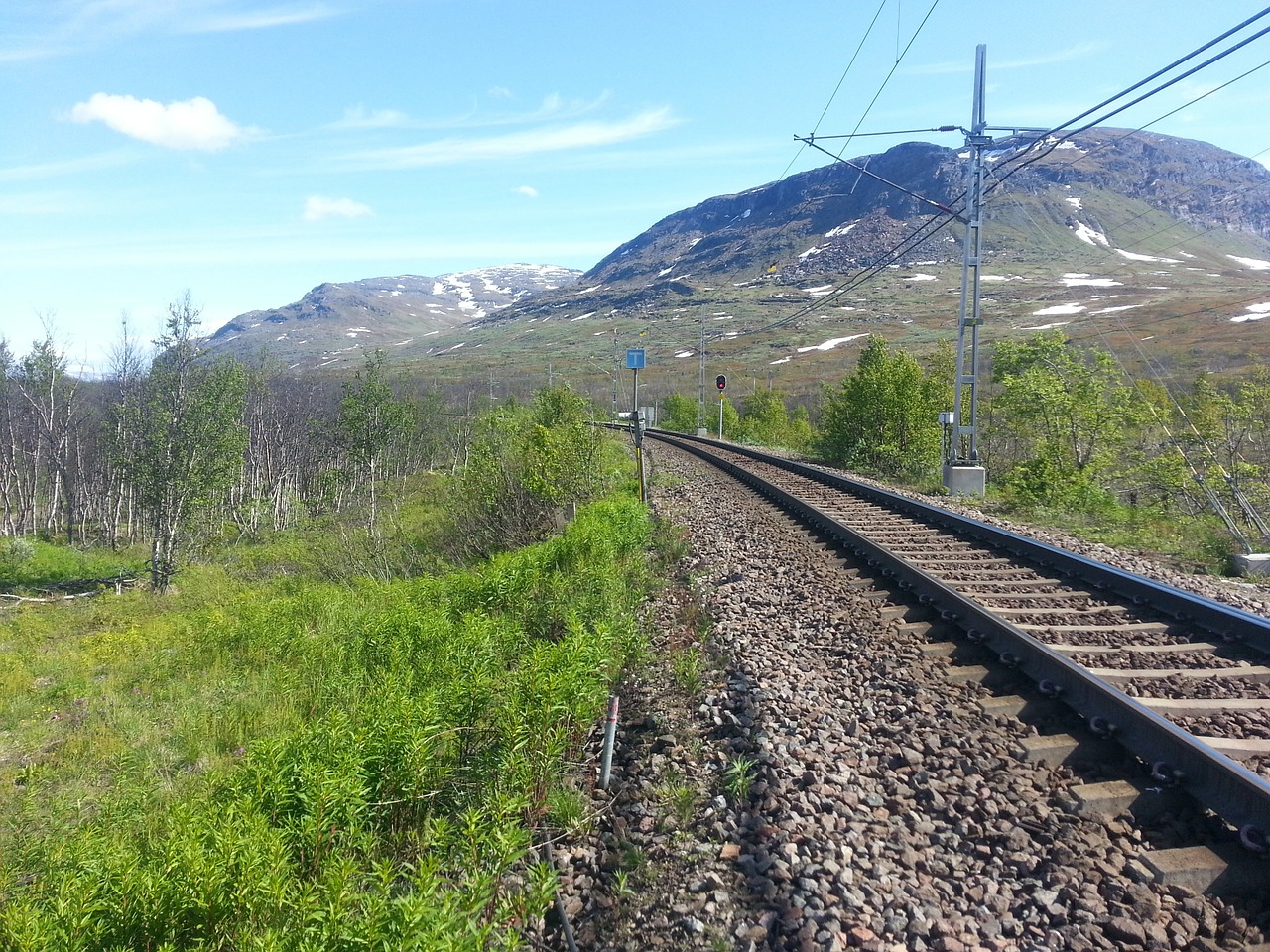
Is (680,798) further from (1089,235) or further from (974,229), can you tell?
(1089,235)

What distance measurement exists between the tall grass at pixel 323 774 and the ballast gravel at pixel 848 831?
43cm

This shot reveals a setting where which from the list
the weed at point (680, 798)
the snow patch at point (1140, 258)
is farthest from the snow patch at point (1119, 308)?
the weed at point (680, 798)

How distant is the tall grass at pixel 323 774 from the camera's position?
286 centimetres

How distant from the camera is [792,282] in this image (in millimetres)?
178625

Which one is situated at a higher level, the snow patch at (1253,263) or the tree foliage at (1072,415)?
the snow patch at (1253,263)

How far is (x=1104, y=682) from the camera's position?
430 cm

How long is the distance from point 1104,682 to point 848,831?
2010 mm

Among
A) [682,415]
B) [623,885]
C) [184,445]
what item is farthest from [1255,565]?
[682,415]

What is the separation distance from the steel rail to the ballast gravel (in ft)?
0.75

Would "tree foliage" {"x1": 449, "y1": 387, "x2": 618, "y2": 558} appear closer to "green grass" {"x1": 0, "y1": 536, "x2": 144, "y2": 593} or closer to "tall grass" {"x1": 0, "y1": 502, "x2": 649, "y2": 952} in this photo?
"tall grass" {"x1": 0, "y1": 502, "x2": 649, "y2": 952}

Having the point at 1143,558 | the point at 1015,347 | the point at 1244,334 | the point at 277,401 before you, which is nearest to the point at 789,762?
the point at 1143,558

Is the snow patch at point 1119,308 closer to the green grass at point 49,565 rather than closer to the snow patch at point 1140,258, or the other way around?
the snow patch at point 1140,258

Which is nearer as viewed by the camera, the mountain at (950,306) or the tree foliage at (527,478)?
the tree foliage at (527,478)

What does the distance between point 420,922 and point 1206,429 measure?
73.0 ft
